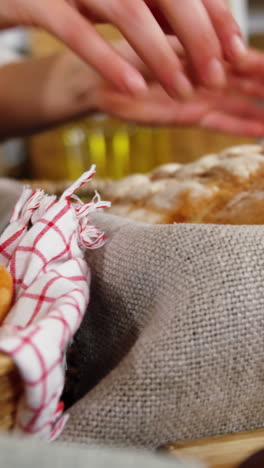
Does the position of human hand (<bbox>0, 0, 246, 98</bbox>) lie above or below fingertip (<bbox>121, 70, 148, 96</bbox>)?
above

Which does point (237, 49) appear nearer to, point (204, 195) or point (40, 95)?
point (204, 195)

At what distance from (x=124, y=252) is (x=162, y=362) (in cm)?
9

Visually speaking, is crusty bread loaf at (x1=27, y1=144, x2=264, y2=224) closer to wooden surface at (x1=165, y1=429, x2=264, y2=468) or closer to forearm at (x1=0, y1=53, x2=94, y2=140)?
wooden surface at (x1=165, y1=429, x2=264, y2=468)

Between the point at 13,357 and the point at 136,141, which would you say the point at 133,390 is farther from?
the point at 136,141

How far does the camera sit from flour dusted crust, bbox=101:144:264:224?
464mm

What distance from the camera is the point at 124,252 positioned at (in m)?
0.39

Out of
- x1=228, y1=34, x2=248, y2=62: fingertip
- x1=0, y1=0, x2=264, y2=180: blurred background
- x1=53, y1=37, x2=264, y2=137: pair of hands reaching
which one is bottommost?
x1=0, y1=0, x2=264, y2=180: blurred background

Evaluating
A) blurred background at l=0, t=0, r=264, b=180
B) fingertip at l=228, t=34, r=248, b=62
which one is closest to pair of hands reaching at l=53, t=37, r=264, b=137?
fingertip at l=228, t=34, r=248, b=62

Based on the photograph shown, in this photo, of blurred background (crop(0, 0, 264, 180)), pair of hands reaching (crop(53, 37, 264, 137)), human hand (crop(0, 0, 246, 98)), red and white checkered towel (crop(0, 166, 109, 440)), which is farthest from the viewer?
blurred background (crop(0, 0, 264, 180))

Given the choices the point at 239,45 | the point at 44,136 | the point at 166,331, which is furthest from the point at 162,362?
the point at 44,136

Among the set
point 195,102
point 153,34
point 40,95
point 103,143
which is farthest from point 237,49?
point 103,143

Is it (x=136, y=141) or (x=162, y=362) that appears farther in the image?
(x=136, y=141)

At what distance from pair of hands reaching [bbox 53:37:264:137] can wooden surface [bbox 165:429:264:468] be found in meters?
0.27

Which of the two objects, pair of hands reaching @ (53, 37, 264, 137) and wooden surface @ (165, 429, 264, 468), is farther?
pair of hands reaching @ (53, 37, 264, 137)
